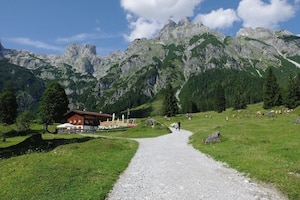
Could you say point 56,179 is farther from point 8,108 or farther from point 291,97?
point 8,108

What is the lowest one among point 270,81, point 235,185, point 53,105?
point 235,185

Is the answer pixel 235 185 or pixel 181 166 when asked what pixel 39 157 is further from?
pixel 235 185

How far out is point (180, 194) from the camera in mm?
14906

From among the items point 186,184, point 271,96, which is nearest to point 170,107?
point 271,96

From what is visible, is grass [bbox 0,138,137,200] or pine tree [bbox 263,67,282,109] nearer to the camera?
grass [bbox 0,138,137,200]

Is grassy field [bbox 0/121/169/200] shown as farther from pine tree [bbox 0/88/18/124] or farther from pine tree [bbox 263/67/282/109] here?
pine tree [bbox 263/67/282/109]

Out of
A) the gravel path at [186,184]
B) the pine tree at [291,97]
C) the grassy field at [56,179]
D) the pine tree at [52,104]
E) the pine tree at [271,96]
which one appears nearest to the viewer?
the grassy field at [56,179]

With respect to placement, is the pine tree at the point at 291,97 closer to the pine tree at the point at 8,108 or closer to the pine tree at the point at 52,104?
the pine tree at the point at 52,104

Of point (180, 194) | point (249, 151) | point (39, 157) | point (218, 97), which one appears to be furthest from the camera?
point (218, 97)

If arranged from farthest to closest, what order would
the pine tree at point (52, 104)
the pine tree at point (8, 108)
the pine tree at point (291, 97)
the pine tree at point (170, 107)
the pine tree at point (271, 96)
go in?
the pine tree at point (170, 107) < the pine tree at point (271, 96) < the pine tree at point (8, 108) < the pine tree at point (291, 97) < the pine tree at point (52, 104)

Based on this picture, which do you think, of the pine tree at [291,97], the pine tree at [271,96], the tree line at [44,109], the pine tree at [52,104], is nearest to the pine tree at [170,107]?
the pine tree at [271,96]

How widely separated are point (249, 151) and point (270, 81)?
104 metres

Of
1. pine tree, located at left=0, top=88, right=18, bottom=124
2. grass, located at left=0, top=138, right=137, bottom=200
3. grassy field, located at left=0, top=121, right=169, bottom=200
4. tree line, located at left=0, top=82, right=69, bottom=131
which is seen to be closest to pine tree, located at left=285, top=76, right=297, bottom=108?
tree line, located at left=0, top=82, right=69, bottom=131

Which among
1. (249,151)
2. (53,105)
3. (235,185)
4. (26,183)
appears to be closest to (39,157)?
(26,183)
